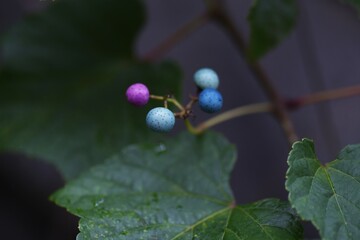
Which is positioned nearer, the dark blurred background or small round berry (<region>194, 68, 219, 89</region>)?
small round berry (<region>194, 68, 219, 89</region>)

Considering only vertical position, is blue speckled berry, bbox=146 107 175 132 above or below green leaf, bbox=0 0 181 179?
below

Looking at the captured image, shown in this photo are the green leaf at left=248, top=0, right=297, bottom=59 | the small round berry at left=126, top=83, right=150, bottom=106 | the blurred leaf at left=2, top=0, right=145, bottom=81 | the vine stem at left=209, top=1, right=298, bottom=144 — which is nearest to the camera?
the small round berry at left=126, top=83, right=150, bottom=106

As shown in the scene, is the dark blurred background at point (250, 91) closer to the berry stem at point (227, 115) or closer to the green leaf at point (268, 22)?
the berry stem at point (227, 115)

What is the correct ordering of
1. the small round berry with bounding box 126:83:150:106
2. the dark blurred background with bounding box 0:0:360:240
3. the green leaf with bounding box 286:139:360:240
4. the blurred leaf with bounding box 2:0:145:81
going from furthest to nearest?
the dark blurred background with bounding box 0:0:360:240
the blurred leaf with bounding box 2:0:145:81
the small round berry with bounding box 126:83:150:106
the green leaf with bounding box 286:139:360:240

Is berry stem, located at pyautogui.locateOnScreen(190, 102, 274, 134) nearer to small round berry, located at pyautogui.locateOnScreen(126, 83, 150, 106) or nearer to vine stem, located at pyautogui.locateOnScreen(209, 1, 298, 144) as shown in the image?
vine stem, located at pyautogui.locateOnScreen(209, 1, 298, 144)

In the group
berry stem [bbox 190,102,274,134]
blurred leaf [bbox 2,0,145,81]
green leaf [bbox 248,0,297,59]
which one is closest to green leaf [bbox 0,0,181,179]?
blurred leaf [bbox 2,0,145,81]

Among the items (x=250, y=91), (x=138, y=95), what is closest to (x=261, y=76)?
(x=250, y=91)
